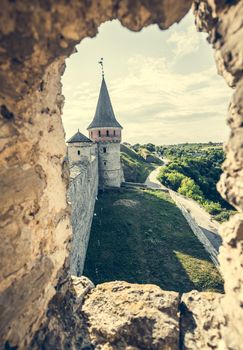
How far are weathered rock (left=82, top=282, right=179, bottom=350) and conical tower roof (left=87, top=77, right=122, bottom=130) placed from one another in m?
24.9

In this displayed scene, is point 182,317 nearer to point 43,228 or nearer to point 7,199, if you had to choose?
point 43,228

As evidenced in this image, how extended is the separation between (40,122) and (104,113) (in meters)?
26.0

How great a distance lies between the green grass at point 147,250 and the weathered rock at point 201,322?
9.60 m

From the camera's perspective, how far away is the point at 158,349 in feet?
10.5

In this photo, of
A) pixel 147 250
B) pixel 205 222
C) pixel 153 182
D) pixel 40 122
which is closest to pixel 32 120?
pixel 40 122

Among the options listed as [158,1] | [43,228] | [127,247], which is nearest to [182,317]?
[43,228]

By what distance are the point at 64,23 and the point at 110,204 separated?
69.6 feet

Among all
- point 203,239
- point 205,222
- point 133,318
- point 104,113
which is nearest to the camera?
point 133,318

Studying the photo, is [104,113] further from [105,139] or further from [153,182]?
[153,182]

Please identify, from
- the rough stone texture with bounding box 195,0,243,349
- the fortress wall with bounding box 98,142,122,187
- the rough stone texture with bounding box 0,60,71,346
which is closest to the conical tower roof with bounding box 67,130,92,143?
the fortress wall with bounding box 98,142,122,187

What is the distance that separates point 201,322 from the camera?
336 cm

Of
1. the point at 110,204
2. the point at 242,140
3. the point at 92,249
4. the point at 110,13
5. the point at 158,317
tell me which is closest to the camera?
the point at 242,140

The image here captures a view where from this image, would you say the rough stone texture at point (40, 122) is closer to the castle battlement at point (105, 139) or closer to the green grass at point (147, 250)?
the green grass at point (147, 250)

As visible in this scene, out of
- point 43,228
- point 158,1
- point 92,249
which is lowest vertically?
point 92,249
